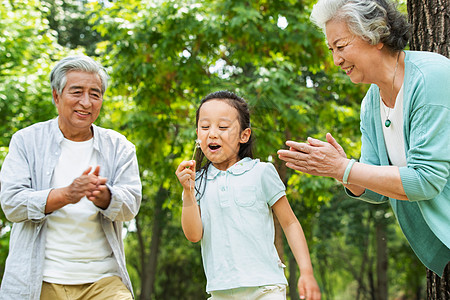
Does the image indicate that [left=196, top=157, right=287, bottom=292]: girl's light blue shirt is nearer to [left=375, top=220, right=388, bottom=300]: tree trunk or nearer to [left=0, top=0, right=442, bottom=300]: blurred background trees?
[left=0, top=0, right=442, bottom=300]: blurred background trees

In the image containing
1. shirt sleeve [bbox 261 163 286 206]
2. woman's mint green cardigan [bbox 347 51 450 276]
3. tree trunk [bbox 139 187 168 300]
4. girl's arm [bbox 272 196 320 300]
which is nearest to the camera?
woman's mint green cardigan [bbox 347 51 450 276]

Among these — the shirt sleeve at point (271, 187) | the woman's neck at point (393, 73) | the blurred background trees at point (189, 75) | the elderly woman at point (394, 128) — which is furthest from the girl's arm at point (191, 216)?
the blurred background trees at point (189, 75)

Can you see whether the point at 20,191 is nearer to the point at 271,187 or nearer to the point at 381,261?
the point at 271,187

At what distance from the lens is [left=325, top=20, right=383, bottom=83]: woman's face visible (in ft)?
7.99

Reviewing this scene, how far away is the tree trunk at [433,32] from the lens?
2.98 meters

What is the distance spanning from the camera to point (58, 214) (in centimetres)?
277

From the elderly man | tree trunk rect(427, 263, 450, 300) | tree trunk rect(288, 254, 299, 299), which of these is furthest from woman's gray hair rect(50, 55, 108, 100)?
tree trunk rect(288, 254, 299, 299)

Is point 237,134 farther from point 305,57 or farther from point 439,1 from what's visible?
point 305,57

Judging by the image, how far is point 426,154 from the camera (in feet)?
7.28

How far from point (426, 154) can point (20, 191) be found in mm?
2066

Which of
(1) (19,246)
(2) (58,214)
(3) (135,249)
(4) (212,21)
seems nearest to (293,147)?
(2) (58,214)

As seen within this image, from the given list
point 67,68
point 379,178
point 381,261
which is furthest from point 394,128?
point 381,261

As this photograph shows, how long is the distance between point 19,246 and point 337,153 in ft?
5.73

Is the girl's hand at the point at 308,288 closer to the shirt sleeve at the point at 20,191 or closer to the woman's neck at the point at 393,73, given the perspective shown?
the woman's neck at the point at 393,73
